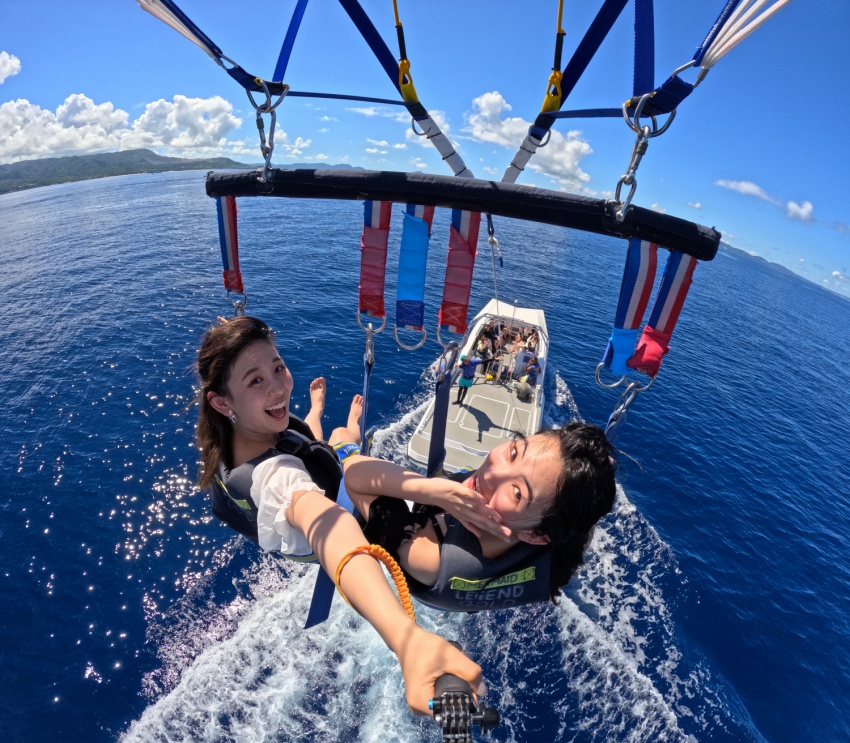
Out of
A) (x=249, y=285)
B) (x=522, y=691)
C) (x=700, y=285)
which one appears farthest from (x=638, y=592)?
(x=700, y=285)

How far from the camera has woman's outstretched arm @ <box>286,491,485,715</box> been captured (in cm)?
174

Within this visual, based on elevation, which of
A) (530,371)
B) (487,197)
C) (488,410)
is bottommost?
(488,410)

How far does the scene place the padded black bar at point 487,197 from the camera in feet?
12.6

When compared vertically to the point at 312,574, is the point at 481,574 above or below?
above

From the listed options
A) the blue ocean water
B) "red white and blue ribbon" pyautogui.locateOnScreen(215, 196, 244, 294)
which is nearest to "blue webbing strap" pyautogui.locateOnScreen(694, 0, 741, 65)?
"red white and blue ribbon" pyautogui.locateOnScreen(215, 196, 244, 294)

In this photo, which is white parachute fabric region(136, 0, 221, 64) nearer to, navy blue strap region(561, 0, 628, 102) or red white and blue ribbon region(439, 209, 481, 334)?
red white and blue ribbon region(439, 209, 481, 334)

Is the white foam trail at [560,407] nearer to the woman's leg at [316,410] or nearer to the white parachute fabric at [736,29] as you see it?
the woman's leg at [316,410]

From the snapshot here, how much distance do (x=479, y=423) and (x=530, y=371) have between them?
472cm

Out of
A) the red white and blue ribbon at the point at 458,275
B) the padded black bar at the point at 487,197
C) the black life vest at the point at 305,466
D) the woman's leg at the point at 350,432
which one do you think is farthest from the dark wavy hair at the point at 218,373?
the red white and blue ribbon at the point at 458,275

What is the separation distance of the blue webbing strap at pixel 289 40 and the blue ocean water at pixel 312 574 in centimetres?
623

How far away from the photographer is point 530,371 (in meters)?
19.8

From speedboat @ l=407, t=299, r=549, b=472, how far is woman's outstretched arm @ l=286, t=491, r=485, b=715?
1014 cm

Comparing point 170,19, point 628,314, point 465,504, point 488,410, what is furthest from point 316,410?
point 488,410

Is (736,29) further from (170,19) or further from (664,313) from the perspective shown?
(170,19)
